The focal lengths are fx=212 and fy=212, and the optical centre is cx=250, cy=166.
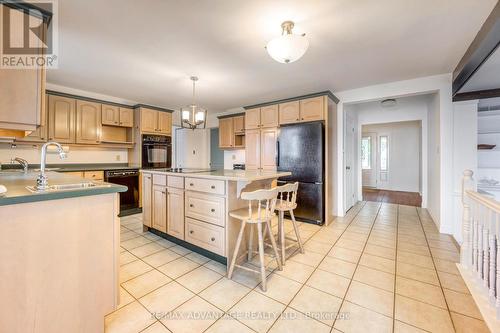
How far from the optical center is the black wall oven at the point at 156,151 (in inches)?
172

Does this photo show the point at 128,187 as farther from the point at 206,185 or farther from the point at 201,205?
the point at 206,185

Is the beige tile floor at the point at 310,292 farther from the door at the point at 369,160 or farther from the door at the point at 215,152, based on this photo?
the door at the point at 369,160

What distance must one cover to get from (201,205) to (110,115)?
127 inches

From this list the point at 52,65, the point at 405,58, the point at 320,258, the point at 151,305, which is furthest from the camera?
the point at 52,65

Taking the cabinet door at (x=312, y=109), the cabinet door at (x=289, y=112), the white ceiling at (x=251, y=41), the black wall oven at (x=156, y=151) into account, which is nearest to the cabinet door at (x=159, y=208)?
the white ceiling at (x=251, y=41)

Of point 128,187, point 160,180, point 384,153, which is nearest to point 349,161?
point 384,153

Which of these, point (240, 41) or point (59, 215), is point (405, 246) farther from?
point (59, 215)

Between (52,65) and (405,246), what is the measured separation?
5175 mm

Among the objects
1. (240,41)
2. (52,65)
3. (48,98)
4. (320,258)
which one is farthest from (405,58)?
(48,98)

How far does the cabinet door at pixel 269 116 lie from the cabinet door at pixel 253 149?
9.8 inches

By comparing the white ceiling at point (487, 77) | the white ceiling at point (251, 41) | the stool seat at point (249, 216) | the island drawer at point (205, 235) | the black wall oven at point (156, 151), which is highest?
the white ceiling at point (251, 41)

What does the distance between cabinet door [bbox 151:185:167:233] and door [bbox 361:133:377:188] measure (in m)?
6.78

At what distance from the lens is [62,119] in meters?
3.60

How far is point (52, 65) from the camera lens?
9.29 feet
